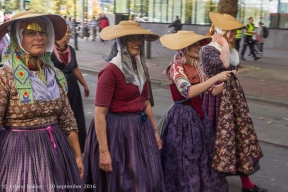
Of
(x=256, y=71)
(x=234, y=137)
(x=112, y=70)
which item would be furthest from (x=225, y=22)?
(x=256, y=71)

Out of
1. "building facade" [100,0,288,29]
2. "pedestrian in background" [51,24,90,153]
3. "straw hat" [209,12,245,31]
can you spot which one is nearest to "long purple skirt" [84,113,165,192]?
"straw hat" [209,12,245,31]

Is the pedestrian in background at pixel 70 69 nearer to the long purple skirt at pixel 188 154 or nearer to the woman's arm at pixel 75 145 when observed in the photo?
the long purple skirt at pixel 188 154

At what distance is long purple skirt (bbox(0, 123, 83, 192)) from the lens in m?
2.80

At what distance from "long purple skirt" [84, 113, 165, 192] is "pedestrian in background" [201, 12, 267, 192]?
0.79 m

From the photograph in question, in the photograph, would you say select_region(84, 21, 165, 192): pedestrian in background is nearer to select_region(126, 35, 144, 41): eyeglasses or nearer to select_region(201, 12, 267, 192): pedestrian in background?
select_region(126, 35, 144, 41): eyeglasses

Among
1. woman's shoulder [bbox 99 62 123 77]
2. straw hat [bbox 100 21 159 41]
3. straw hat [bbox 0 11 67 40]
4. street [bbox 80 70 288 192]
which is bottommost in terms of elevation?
street [bbox 80 70 288 192]

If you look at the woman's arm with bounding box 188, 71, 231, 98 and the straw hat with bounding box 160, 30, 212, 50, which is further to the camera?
the straw hat with bounding box 160, 30, 212, 50

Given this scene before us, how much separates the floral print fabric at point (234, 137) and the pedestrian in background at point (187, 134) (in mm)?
107

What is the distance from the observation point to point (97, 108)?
3.70 metres

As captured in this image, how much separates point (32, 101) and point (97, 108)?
0.93m

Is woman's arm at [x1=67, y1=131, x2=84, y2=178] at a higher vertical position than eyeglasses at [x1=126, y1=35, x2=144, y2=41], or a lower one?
lower

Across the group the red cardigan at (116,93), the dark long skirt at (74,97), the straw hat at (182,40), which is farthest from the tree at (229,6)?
the red cardigan at (116,93)

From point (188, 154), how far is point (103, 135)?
3.02 feet

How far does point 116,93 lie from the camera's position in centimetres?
375
